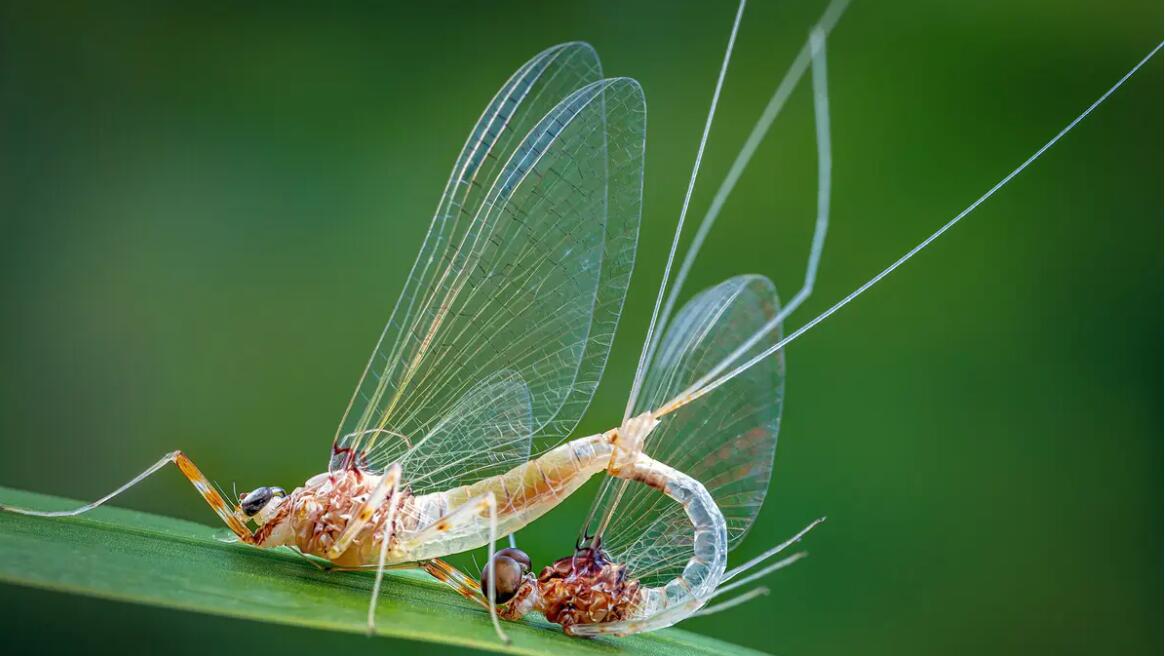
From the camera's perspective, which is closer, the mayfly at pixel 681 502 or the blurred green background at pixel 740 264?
the mayfly at pixel 681 502

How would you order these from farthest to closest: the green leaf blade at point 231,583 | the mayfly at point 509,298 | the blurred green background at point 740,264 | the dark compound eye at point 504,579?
the blurred green background at point 740,264
the mayfly at point 509,298
the dark compound eye at point 504,579
the green leaf blade at point 231,583

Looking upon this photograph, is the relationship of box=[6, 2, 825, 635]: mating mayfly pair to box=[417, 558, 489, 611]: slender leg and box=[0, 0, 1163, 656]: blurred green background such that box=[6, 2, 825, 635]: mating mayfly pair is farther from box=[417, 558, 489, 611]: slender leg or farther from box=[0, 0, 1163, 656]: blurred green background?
box=[0, 0, 1163, 656]: blurred green background

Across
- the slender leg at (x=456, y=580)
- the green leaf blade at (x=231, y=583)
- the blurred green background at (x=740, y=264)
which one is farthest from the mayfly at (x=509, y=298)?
the blurred green background at (x=740, y=264)

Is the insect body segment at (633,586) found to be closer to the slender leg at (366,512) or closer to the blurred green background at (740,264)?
the slender leg at (366,512)

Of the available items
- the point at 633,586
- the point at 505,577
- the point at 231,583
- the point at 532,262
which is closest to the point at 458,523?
the point at 505,577

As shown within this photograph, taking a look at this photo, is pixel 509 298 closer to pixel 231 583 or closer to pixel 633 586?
pixel 633 586

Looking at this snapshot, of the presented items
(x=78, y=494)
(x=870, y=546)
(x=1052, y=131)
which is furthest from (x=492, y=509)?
(x=1052, y=131)

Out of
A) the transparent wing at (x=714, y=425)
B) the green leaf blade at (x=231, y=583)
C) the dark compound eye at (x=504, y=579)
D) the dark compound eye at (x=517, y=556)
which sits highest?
the transparent wing at (x=714, y=425)
